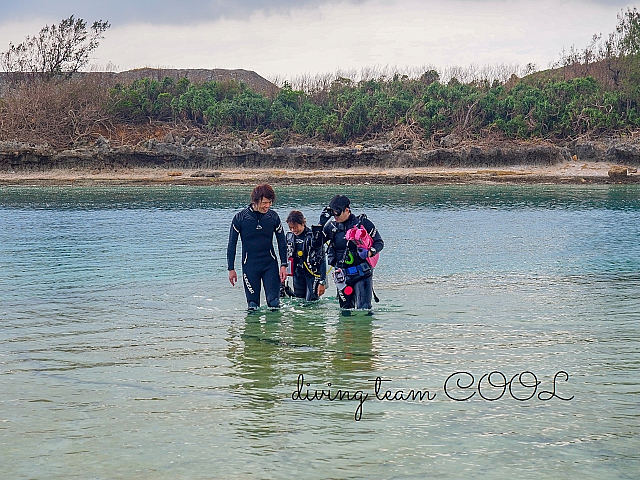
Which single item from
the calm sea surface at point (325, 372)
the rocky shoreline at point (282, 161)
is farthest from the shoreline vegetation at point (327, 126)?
the calm sea surface at point (325, 372)

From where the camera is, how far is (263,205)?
29.2 ft

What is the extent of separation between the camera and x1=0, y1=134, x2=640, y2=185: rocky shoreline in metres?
43.0

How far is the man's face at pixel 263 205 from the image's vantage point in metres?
8.84

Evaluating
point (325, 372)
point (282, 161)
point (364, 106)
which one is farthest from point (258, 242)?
point (364, 106)

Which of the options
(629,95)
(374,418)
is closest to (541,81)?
(629,95)

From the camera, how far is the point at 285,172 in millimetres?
44281

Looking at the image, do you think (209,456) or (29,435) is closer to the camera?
(209,456)

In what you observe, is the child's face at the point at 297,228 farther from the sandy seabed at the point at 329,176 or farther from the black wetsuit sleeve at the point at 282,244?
the sandy seabed at the point at 329,176

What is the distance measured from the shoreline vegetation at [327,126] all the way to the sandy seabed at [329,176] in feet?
0.37

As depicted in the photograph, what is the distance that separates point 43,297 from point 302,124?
132 feet

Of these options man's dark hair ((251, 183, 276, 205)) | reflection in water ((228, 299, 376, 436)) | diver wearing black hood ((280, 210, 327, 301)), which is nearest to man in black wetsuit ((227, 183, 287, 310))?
man's dark hair ((251, 183, 276, 205))

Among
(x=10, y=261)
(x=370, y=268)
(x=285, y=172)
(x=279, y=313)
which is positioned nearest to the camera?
(x=370, y=268)

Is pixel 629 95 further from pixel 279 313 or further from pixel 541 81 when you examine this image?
pixel 279 313

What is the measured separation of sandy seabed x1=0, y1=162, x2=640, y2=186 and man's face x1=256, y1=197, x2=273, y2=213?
32.1 meters
